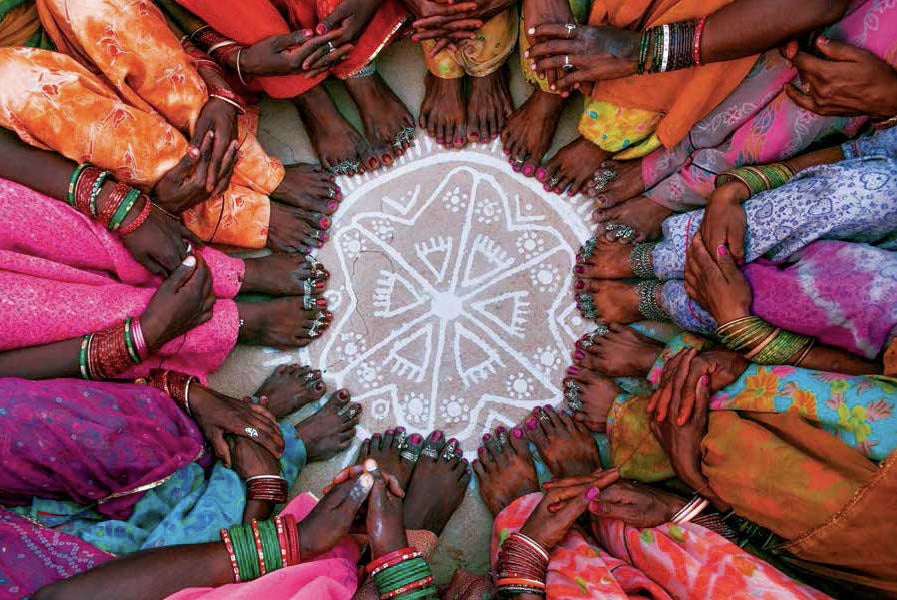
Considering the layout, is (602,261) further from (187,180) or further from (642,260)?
(187,180)

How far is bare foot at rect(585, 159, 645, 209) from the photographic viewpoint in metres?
2.50

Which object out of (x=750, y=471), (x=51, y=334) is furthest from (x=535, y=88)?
(x=51, y=334)

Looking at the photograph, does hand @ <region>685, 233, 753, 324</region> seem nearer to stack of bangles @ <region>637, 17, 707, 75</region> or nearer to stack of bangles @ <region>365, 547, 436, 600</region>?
stack of bangles @ <region>637, 17, 707, 75</region>

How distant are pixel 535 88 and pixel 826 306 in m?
1.34

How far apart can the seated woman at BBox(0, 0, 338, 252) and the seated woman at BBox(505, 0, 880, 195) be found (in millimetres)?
1045

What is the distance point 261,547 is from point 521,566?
0.70 metres

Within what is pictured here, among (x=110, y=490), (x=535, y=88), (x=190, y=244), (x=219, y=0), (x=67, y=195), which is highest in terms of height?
(x=219, y=0)

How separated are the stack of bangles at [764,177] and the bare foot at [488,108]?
3.05ft

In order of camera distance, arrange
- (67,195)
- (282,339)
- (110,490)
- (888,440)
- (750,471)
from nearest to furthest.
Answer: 1. (888,440)
2. (750,471)
3. (110,490)
4. (67,195)
5. (282,339)

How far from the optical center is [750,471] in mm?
1704

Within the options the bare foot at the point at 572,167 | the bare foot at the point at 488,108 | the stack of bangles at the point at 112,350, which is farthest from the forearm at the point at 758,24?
the stack of bangles at the point at 112,350

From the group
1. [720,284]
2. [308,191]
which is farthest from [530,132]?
[720,284]

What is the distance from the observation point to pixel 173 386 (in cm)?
217

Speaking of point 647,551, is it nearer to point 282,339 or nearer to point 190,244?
point 282,339
